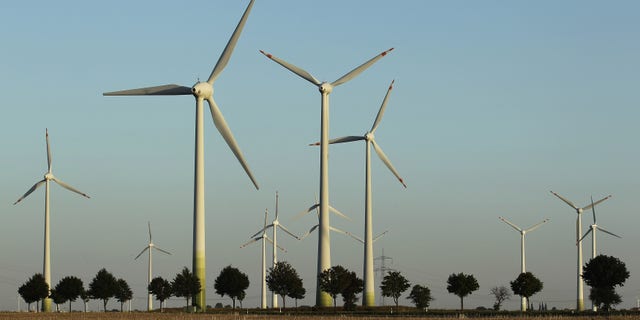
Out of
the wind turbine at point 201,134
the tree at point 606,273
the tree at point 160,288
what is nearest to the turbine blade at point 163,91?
the wind turbine at point 201,134

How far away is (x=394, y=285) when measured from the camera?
195m

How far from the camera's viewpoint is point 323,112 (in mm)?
166125

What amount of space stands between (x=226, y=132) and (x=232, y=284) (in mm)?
61623

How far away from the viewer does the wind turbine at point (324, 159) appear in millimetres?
158125

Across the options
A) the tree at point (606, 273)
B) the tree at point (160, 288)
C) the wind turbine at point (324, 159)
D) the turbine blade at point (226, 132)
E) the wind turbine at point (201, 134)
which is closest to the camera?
the turbine blade at point (226, 132)

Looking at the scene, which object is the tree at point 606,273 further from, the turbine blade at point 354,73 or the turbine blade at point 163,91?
the turbine blade at point 163,91

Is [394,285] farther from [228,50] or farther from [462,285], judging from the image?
[228,50]

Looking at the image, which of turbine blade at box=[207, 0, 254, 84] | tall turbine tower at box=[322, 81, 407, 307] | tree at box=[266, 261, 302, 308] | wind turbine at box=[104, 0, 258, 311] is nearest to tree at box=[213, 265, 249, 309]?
tree at box=[266, 261, 302, 308]

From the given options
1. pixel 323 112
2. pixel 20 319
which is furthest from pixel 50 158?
pixel 20 319

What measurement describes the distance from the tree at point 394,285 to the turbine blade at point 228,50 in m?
62.7

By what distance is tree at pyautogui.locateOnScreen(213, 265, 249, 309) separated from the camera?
196625 mm

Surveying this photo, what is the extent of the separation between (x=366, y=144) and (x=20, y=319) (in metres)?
80.2

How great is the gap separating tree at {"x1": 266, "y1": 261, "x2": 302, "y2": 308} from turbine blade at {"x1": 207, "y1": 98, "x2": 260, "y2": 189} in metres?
52.7

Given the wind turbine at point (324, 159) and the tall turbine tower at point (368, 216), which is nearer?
the wind turbine at point (324, 159)
